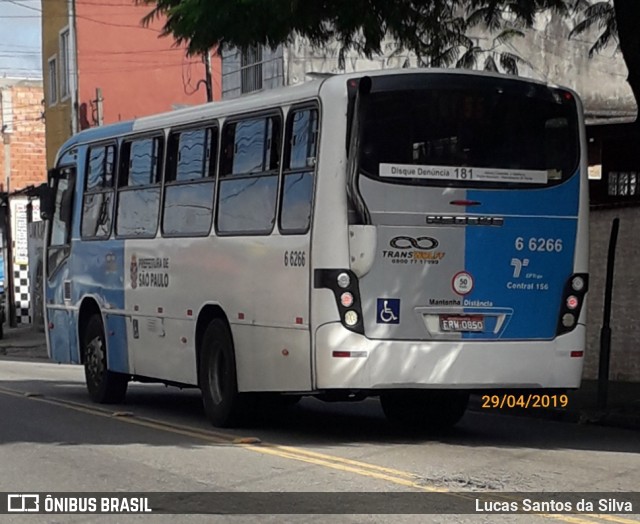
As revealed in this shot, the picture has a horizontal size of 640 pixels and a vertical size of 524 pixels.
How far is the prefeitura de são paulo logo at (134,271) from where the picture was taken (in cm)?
1464

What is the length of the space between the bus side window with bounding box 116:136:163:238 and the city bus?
1.38 metres

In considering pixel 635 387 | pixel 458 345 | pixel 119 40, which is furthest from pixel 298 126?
pixel 119 40

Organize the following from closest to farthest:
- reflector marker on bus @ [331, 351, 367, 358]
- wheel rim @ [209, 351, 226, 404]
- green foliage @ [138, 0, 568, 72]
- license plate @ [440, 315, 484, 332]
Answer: reflector marker on bus @ [331, 351, 367, 358] → license plate @ [440, 315, 484, 332] → wheel rim @ [209, 351, 226, 404] → green foliage @ [138, 0, 568, 72]

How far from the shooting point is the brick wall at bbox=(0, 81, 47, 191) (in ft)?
164

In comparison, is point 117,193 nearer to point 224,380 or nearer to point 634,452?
point 224,380

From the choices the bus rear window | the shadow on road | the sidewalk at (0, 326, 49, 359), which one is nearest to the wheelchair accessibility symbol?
the bus rear window

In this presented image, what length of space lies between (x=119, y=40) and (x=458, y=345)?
2942 cm

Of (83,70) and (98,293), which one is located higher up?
(83,70)

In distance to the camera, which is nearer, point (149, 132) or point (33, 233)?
point (149, 132)

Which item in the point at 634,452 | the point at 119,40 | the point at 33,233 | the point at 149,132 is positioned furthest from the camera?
the point at 119,40

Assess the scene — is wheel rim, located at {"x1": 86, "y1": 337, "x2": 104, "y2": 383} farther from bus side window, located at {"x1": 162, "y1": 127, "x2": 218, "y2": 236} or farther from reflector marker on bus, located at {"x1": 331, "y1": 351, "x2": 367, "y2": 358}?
reflector marker on bus, located at {"x1": 331, "y1": 351, "x2": 367, "y2": 358}

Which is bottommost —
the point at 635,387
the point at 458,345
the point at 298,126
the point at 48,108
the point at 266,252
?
the point at 635,387

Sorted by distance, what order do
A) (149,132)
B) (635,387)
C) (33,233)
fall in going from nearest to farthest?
(149,132) < (635,387) < (33,233)

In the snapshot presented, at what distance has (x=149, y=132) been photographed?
14.5 m
